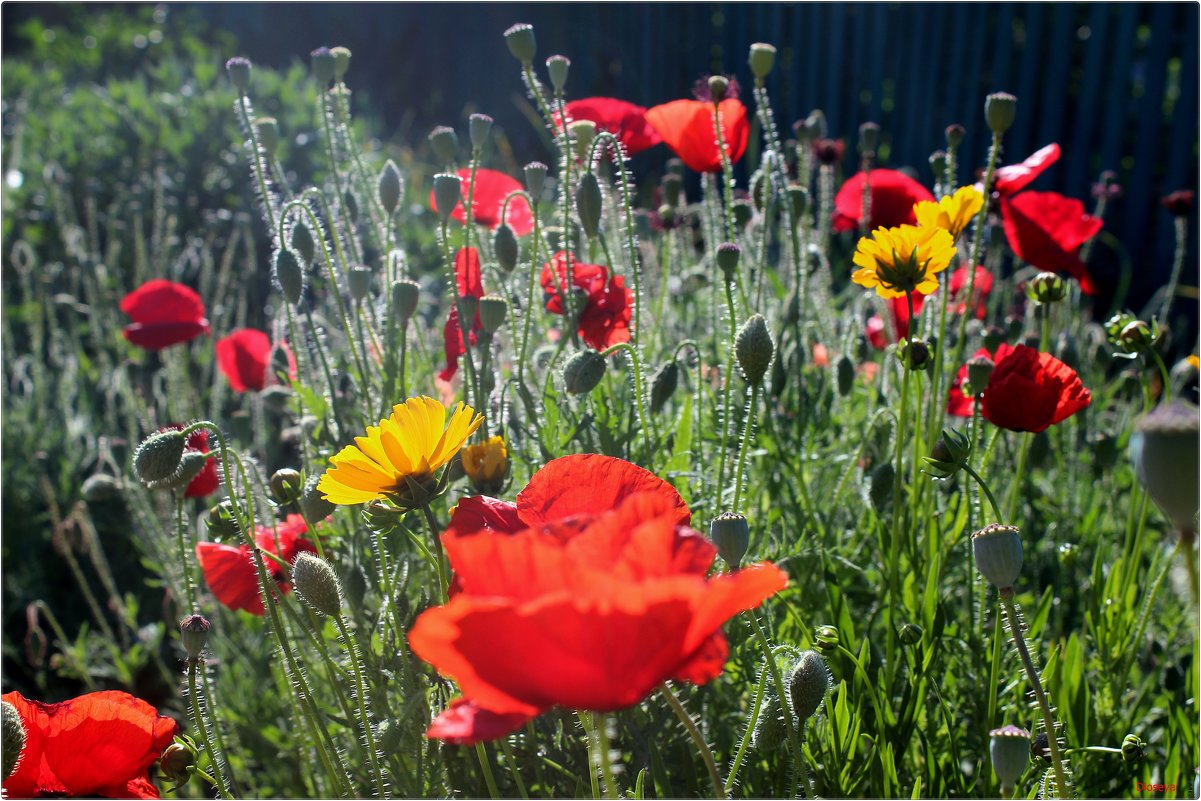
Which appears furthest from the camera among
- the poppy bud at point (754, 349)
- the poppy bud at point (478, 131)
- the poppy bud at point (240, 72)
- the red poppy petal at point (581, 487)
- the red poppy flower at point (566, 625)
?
the poppy bud at point (240, 72)

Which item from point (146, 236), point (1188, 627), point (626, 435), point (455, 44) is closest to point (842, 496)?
point (626, 435)

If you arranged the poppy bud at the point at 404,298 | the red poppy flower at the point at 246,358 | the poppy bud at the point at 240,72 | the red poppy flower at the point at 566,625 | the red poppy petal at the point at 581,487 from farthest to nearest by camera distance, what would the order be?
the red poppy flower at the point at 246,358 < the poppy bud at the point at 240,72 < the poppy bud at the point at 404,298 < the red poppy petal at the point at 581,487 < the red poppy flower at the point at 566,625

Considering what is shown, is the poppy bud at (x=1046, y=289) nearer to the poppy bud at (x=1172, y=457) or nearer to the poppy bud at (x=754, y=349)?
the poppy bud at (x=754, y=349)

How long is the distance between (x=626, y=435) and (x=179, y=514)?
1.86 feet

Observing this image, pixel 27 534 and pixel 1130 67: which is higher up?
pixel 1130 67

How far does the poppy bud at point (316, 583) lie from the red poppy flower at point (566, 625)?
418mm

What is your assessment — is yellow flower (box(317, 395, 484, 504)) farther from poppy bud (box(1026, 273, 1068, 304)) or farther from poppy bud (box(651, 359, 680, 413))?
poppy bud (box(1026, 273, 1068, 304))

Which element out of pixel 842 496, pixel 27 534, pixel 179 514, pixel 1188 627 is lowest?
pixel 27 534

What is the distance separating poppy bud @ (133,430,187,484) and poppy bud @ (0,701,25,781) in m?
0.28

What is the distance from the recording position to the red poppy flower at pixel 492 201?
1.88 meters

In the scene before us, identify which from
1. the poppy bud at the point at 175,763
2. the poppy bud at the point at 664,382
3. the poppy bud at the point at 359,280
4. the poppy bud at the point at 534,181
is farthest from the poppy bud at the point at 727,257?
the poppy bud at the point at 175,763

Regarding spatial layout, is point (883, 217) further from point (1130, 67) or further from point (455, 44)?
A: point (455, 44)

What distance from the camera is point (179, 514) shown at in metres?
1.33

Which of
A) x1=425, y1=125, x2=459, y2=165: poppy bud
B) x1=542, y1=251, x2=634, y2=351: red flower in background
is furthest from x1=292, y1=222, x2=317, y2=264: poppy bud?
x1=542, y1=251, x2=634, y2=351: red flower in background
